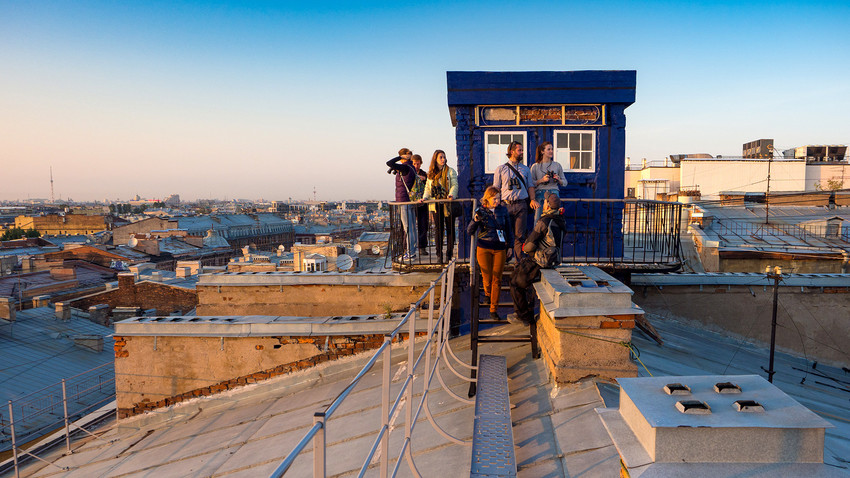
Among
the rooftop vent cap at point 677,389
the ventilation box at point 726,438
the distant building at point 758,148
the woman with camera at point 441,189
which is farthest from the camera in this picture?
the distant building at point 758,148

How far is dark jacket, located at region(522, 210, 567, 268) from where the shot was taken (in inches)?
256

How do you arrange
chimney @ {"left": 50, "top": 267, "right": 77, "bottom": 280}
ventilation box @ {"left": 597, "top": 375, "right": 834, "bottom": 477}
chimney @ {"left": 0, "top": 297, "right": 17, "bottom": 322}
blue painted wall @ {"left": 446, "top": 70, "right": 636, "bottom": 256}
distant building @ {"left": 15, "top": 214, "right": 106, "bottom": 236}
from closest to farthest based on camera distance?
ventilation box @ {"left": 597, "top": 375, "right": 834, "bottom": 477}, blue painted wall @ {"left": 446, "top": 70, "right": 636, "bottom": 256}, chimney @ {"left": 0, "top": 297, "right": 17, "bottom": 322}, chimney @ {"left": 50, "top": 267, "right": 77, "bottom": 280}, distant building @ {"left": 15, "top": 214, "right": 106, "bottom": 236}

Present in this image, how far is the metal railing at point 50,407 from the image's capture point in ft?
36.7

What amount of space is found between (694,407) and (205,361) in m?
8.19

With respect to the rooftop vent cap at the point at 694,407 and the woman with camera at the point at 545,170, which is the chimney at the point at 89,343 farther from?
the rooftop vent cap at the point at 694,407

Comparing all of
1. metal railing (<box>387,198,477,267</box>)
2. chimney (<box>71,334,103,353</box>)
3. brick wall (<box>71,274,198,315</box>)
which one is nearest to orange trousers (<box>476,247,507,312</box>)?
metal railing (<box>387,198,477,267</box>)

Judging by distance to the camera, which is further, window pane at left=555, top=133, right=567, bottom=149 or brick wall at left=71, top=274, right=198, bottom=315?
brick wall at left=71, top=274, right=198, bottom=315

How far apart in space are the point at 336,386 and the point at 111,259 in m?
47.7

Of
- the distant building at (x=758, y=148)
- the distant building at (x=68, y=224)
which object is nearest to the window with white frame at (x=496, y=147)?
the distant building at (x=758, y=148)

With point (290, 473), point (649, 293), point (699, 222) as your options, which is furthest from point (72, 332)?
point (699, 222)

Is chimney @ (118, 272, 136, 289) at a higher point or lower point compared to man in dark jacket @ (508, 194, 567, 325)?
lower

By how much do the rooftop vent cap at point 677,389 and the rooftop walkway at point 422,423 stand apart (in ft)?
1.87

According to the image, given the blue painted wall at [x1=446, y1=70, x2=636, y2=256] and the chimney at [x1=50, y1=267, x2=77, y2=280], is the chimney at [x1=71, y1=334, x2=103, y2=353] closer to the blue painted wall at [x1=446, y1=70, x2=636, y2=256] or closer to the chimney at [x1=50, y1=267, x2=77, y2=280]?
the blue painted wall at [x1=446, y1=70, x2=636, y2=256]

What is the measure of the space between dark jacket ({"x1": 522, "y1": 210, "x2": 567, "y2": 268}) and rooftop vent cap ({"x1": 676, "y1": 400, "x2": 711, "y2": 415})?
11.6 feet
